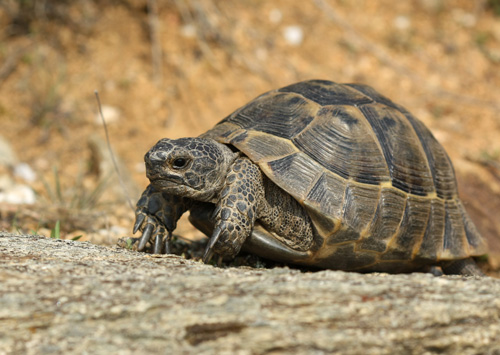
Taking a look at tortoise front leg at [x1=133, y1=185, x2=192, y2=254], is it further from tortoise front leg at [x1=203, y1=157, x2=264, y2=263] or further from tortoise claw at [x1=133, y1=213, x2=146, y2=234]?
tortoise front leg at [x1=203, y1=157, x2=264, y2=263]

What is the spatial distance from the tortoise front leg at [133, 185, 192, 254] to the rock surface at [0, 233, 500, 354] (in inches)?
30.1

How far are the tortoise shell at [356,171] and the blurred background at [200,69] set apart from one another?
89.6 inches

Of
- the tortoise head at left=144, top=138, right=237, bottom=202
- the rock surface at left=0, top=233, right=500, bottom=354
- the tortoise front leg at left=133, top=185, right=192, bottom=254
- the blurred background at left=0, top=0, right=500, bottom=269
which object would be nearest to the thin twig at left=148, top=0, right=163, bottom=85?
the blurred background at left=0, top=0, right=500, bottom=269

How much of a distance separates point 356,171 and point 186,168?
3.39 ft

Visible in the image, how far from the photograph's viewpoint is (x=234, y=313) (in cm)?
181

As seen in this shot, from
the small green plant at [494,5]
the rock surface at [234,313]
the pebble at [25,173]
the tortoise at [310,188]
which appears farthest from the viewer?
the small green plant at [494,5]

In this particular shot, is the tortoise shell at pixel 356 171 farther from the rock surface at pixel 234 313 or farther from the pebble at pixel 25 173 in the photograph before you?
the pebble at pixel 25 173

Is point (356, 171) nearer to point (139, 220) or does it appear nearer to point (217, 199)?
point (217, 199)

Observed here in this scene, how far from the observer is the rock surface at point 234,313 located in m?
1.75

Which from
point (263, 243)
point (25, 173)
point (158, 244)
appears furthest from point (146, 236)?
point (25, 173)

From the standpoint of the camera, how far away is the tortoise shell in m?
2.93

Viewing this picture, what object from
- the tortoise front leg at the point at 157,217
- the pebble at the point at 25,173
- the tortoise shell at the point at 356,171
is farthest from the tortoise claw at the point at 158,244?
the pebble at the point at 25,173

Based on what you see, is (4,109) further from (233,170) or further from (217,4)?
(233,170)

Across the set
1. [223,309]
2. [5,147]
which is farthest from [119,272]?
[5,147]
